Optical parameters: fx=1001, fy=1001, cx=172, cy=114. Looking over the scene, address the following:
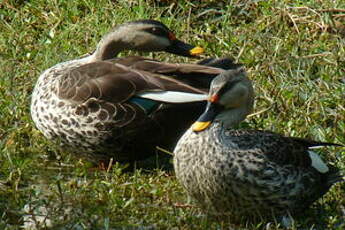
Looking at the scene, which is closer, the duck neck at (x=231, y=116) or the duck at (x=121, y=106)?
the duck neck at (x=231, y=116)

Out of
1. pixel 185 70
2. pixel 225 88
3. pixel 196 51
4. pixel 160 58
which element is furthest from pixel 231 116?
pixel 160 58

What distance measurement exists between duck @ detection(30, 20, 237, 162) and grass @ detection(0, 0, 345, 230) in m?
0.18

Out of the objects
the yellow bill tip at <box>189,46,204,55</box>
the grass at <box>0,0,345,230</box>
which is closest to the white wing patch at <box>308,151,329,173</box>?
the grass at <box>0,0,345,230</box>

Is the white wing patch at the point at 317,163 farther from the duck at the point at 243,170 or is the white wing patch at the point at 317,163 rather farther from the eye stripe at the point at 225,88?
the eye stripe at the point at 225,88

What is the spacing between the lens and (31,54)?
7746mm

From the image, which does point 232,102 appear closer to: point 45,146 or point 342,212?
point 342,212

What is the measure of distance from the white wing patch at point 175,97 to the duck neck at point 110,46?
2.67 ft

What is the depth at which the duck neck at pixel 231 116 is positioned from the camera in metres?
5.71

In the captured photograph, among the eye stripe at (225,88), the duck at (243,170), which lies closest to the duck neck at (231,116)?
the duck at (243,170)

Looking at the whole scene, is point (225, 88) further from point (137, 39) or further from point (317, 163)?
point (137, 39)

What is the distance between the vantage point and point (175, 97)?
6.23 m

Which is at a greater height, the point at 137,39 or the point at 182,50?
the point at 137,39

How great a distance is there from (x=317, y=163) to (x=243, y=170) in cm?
55

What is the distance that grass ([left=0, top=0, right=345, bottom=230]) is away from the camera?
221 inches
